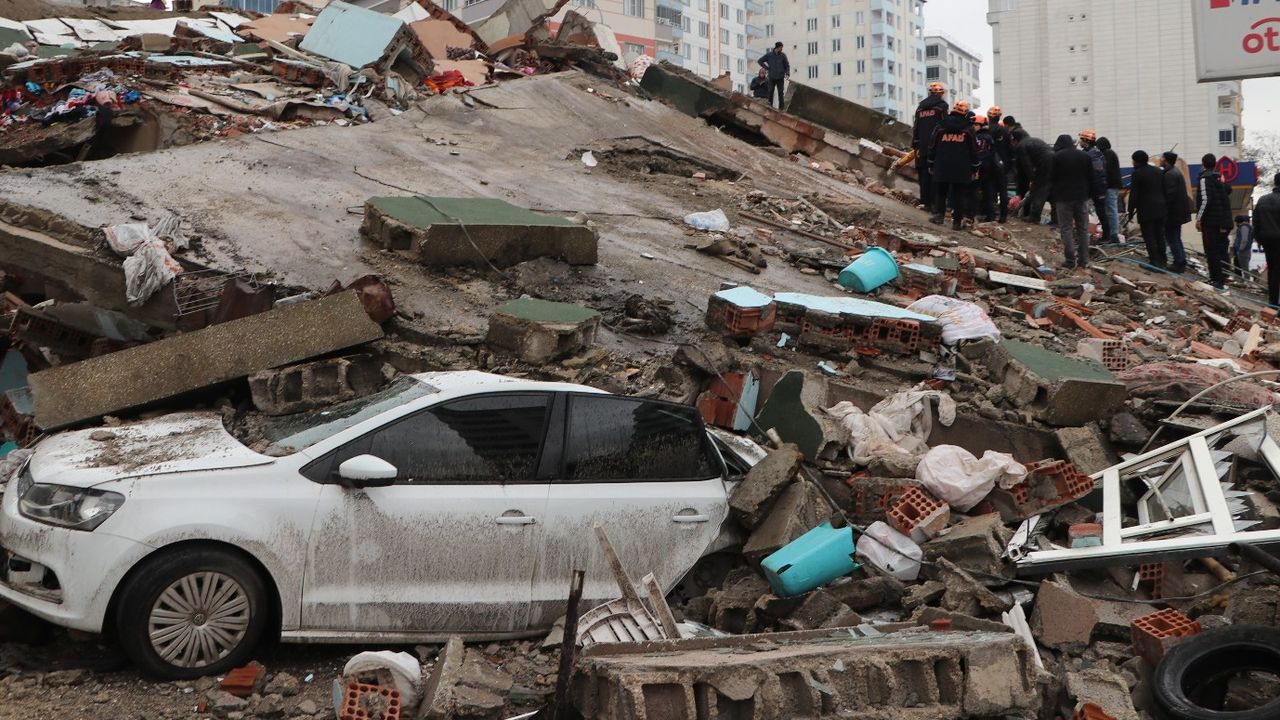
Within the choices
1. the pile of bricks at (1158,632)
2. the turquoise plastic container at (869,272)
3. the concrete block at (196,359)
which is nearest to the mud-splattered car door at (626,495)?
the pile of bricks at (1158,632)

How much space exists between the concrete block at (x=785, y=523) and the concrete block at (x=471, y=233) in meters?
4.76

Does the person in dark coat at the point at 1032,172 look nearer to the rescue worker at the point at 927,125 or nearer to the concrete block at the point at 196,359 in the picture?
the rescue worker at the point at 927,125

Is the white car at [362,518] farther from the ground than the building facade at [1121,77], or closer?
closer

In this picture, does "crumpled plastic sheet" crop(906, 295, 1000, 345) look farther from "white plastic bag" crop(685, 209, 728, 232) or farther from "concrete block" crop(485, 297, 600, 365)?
"white plastic bag" crop(685, 209, 728, 232)

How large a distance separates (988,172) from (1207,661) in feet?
42.7

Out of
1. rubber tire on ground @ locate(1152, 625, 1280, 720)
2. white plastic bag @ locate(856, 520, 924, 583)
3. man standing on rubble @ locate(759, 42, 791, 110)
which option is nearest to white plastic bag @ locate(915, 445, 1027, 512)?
white plastic bag @ locate(856, 520, 924, 583)

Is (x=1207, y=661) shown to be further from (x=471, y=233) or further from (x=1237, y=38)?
(x=1237, y=38)

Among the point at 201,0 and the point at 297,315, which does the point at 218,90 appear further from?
the point at 201,0

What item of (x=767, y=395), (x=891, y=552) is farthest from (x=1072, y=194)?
(x=891, y=552)

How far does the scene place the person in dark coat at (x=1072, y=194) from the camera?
13312 mm

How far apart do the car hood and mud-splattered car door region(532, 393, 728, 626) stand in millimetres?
1487

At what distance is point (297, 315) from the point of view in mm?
7551

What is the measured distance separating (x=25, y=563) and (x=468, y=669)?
2.14m

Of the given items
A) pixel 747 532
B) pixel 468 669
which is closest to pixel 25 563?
pixel 468 669
